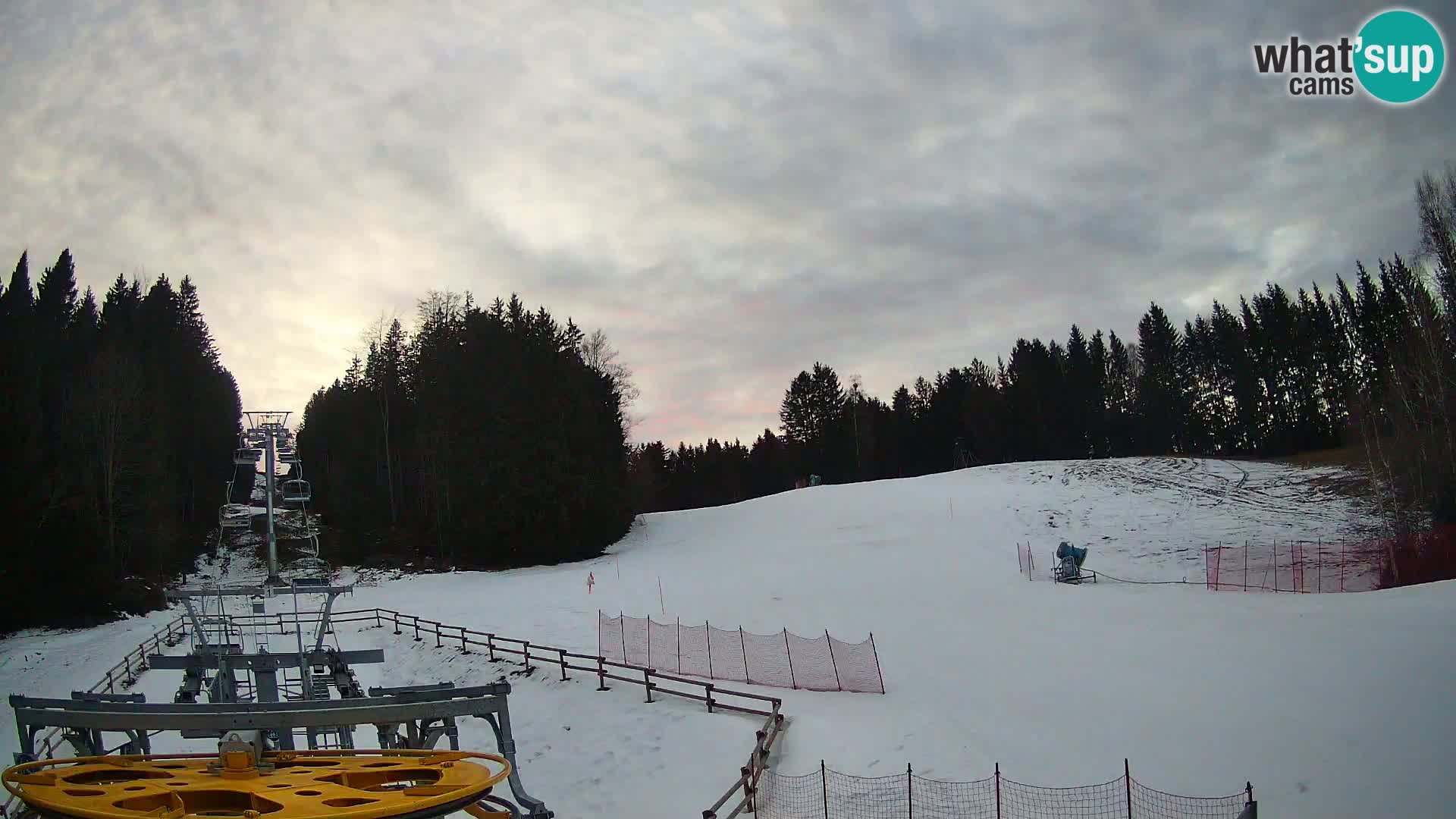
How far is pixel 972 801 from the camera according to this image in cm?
1172

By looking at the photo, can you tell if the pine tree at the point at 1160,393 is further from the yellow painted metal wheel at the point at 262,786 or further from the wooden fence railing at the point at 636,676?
the yellow painted metal wheel at the point at 262,786

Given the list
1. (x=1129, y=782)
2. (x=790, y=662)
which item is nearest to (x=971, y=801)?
(x=1129, y=782)

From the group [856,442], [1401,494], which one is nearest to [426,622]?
[1401,494]

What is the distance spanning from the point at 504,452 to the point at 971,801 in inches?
1449

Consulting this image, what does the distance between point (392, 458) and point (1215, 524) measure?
181 feet

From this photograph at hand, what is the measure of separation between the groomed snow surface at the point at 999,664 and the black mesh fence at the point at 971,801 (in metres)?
0.36

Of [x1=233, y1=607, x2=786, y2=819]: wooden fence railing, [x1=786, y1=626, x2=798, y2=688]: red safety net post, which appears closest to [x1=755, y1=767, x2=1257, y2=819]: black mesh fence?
[x1=233, y1=607, x2=786, y2=819]: wooden fence railing

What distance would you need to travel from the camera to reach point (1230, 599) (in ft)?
80.8

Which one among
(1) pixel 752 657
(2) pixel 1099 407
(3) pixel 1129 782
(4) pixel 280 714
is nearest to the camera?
(4) pixel 280 714

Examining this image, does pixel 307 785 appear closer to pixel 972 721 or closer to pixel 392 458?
pixel 972 721

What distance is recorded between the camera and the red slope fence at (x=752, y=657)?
18.5 metres

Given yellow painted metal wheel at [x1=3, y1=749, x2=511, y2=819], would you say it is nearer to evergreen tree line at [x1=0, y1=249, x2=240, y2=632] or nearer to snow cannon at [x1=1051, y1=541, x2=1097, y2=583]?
snow cannon at [x1=1051, y1=541, x2=1097, y2=583]

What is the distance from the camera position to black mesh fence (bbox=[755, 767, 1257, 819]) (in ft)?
36.2

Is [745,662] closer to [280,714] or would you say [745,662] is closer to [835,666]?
[835,666]
